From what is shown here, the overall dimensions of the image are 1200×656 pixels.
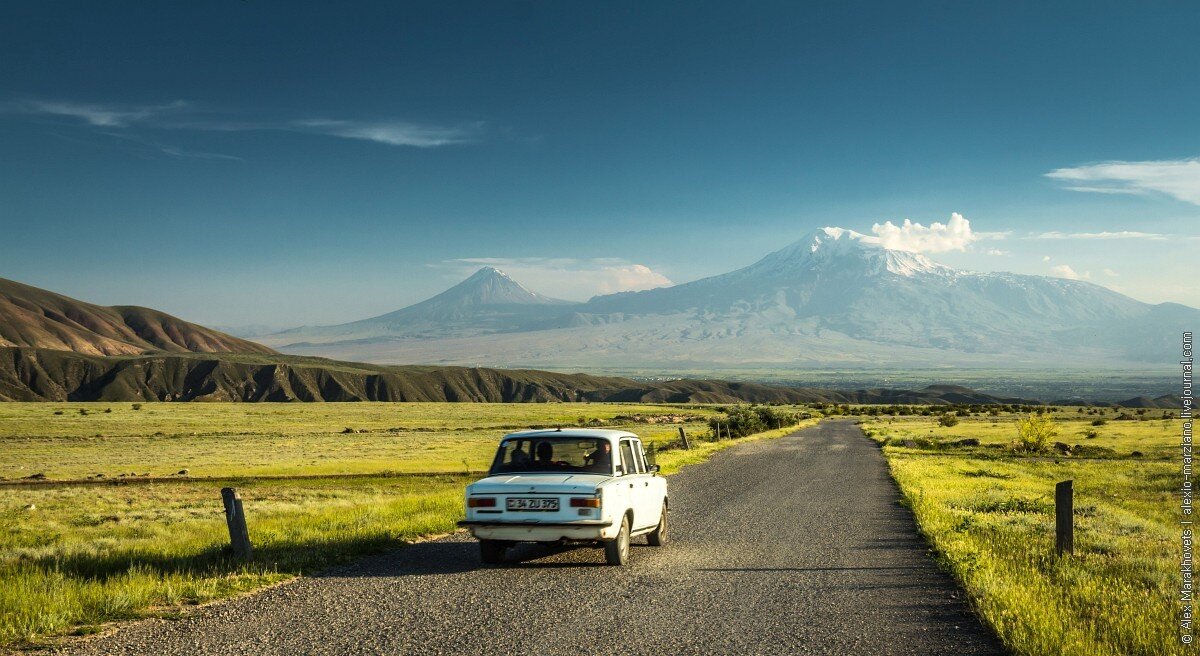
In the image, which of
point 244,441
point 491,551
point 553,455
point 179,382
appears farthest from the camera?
point 179,382

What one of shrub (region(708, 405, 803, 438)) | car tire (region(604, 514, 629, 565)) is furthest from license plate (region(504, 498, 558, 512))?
shrub (region(708, 405, 803, 438))

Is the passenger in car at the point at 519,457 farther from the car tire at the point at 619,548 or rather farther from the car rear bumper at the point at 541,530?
the car tire at the point at 619,548

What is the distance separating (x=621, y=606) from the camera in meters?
9.50

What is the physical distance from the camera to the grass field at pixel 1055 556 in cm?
807

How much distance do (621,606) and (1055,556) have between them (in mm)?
6790

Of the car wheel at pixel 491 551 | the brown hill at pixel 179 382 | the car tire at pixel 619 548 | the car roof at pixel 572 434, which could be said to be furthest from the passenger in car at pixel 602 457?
the brown hill at pixel 179 382

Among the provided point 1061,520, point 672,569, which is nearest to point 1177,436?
point 1061,520

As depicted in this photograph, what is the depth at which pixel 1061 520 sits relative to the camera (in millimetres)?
12633

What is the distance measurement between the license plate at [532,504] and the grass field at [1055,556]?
5.03m

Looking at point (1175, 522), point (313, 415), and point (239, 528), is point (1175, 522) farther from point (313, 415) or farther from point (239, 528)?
point (313, 415)

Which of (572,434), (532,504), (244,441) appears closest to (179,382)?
(244,441)

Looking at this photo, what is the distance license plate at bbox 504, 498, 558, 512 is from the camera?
11.4m

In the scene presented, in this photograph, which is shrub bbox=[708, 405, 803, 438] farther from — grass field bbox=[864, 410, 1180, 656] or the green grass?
grass field bbox=[864, 410, 1180, 656]

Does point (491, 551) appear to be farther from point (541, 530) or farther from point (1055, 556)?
point (1055, 556)
